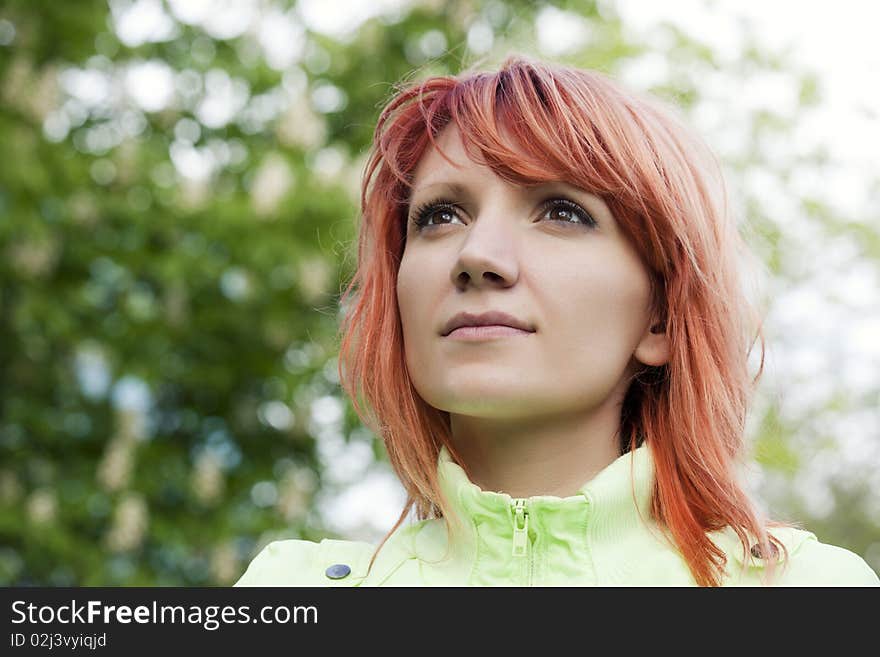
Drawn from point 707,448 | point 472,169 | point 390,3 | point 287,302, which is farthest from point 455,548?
point 390,3

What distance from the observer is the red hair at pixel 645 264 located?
1493mm

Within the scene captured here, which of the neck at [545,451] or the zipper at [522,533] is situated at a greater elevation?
the neck at [545,451]

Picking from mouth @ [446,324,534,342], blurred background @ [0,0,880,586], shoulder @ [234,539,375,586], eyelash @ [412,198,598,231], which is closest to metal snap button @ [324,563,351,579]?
shoulder @ [234,539,375,586]

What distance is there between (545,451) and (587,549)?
5.9 inches

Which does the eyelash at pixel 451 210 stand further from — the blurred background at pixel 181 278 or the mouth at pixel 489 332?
the blurred background at pixel 181 278

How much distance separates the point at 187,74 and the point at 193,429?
5.61 feet

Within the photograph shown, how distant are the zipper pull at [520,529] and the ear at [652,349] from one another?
276 millimetres

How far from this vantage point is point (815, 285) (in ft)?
31.6

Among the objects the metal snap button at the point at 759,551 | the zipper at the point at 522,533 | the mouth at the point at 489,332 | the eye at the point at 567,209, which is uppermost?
the eye at the point at 567,209

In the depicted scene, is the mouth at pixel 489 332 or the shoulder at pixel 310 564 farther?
the shoulder at pixel 310 564

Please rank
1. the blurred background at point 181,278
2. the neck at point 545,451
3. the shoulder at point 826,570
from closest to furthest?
the shoulder at point 826,570, the neck at point 545,451, the blurred background at point 181,278

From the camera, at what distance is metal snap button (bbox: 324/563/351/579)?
1562mm

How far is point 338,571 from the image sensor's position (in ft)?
5.15

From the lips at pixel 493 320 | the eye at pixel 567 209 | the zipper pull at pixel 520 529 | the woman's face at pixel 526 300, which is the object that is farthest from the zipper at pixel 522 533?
the eye at pixel 567 209
